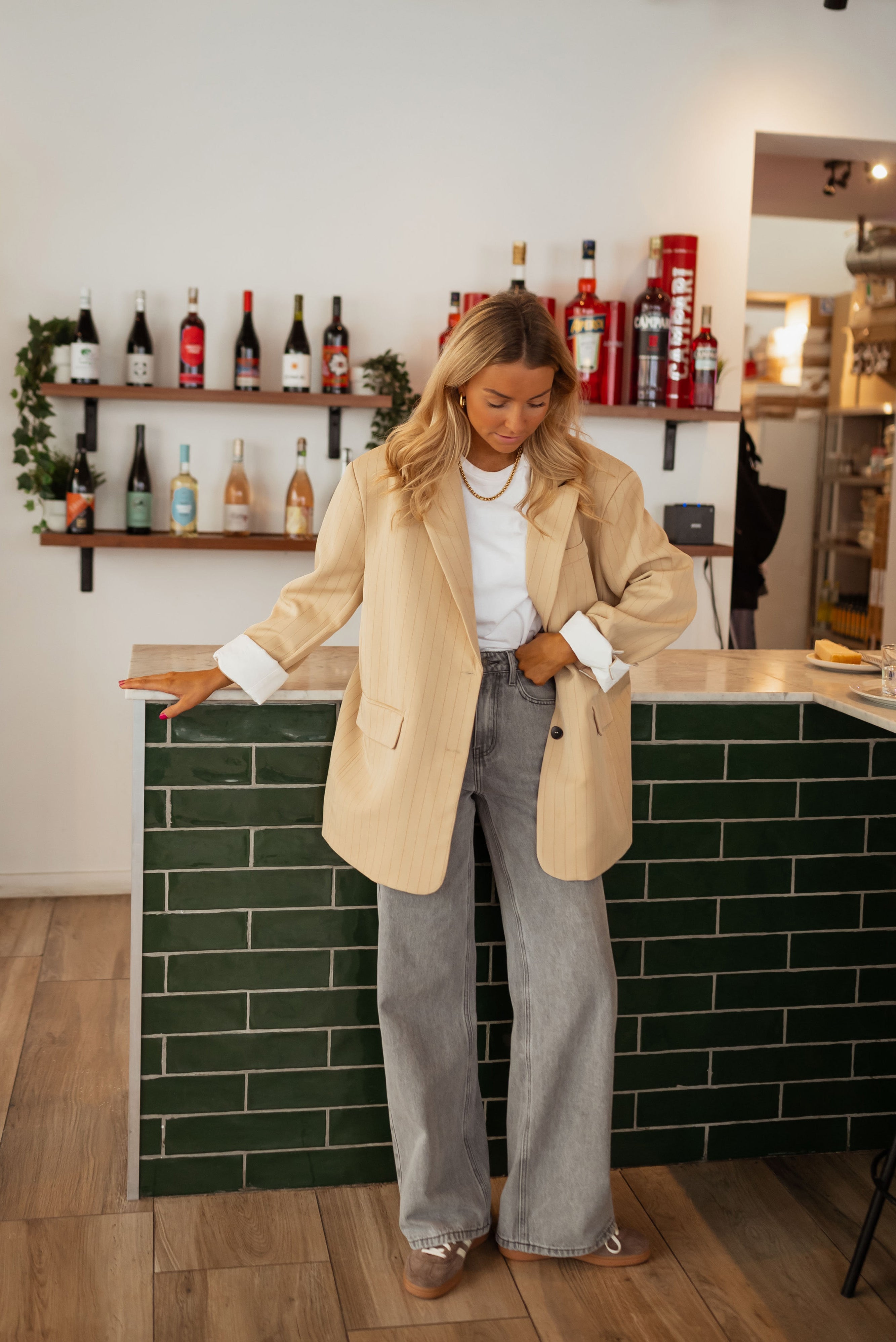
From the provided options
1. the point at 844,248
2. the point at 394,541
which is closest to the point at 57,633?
the point at 394,541

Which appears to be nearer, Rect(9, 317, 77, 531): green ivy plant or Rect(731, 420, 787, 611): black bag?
Rect(9, 317, 77, 531): green ivy plant

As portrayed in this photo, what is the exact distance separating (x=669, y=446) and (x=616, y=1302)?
8.21 ft

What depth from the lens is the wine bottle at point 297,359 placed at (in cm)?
332

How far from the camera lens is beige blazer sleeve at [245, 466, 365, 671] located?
5.81 ft

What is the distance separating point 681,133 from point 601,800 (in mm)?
2536

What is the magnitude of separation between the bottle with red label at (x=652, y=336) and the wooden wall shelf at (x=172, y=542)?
107cm

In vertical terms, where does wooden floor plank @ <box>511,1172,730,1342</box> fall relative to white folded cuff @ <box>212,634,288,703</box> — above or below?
below

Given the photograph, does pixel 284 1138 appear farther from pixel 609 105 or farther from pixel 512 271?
pixel 609 105

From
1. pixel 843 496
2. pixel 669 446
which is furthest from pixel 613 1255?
pixel 843 496

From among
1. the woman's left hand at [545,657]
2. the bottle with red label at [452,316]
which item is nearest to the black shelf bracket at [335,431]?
the bottle with red label at [452,316]

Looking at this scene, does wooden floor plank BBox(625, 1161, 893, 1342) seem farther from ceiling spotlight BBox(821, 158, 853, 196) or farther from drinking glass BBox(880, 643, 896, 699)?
ceiling spotlight BBox(821, 158, 853, 196)

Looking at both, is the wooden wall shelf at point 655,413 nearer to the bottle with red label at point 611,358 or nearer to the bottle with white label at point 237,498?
the bottle with red label at point 611,358

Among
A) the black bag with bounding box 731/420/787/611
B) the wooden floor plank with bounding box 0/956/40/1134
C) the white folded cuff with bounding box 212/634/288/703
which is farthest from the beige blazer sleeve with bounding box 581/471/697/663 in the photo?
the black bag with bounding box 731/420/787/611

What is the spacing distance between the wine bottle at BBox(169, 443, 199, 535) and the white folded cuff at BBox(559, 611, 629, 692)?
6.21 feet
